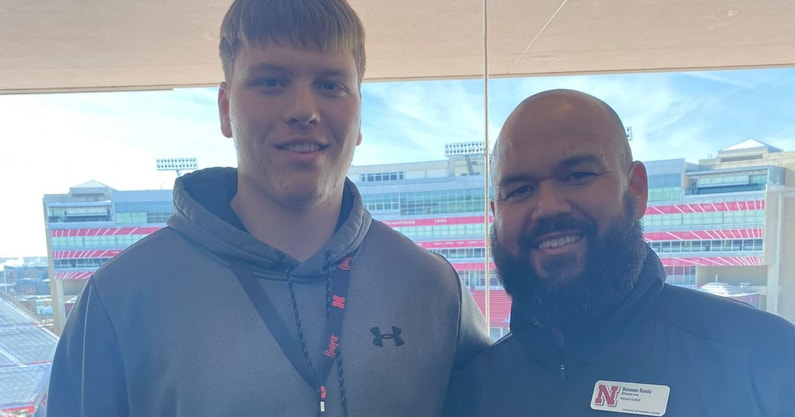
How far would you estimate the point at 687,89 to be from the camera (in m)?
3.06

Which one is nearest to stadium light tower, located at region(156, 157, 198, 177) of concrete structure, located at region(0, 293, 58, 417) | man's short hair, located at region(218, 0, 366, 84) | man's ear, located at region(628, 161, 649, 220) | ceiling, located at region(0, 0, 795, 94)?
ceiling, located at region(0, 0, 795, 94)

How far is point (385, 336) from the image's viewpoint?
3.19ft

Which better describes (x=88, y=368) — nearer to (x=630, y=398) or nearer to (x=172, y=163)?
(x=630, y=398)

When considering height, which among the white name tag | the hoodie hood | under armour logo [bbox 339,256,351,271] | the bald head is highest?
the bald head

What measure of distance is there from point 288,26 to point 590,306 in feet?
2.82

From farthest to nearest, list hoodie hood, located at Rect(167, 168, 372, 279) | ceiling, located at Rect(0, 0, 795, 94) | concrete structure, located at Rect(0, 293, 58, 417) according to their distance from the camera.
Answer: concrete structure, located at Rect(0, 293, 58, 417) → ceiling, located at Rect(0, 0, 795, 94) → hoodie hood, located at Rect(167, 168, 372, 279)

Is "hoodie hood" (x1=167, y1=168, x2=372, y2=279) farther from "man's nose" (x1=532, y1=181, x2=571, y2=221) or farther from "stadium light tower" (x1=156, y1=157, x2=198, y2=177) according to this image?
"stadium light tower" (x1=156, y1=157, x2=198, y2=177)

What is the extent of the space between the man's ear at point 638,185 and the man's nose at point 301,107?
72cm

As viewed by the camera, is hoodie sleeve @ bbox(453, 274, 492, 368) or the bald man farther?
hoodie sleeve @ bbox(453, 274, 492, 368)

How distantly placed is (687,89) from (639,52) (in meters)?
0.62

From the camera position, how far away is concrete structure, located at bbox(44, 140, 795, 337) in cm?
291

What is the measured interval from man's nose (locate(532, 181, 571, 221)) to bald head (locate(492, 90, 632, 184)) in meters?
0.09

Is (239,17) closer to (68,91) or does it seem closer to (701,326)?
(701,326)

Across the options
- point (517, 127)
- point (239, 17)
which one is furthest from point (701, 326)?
point (239, 17)
